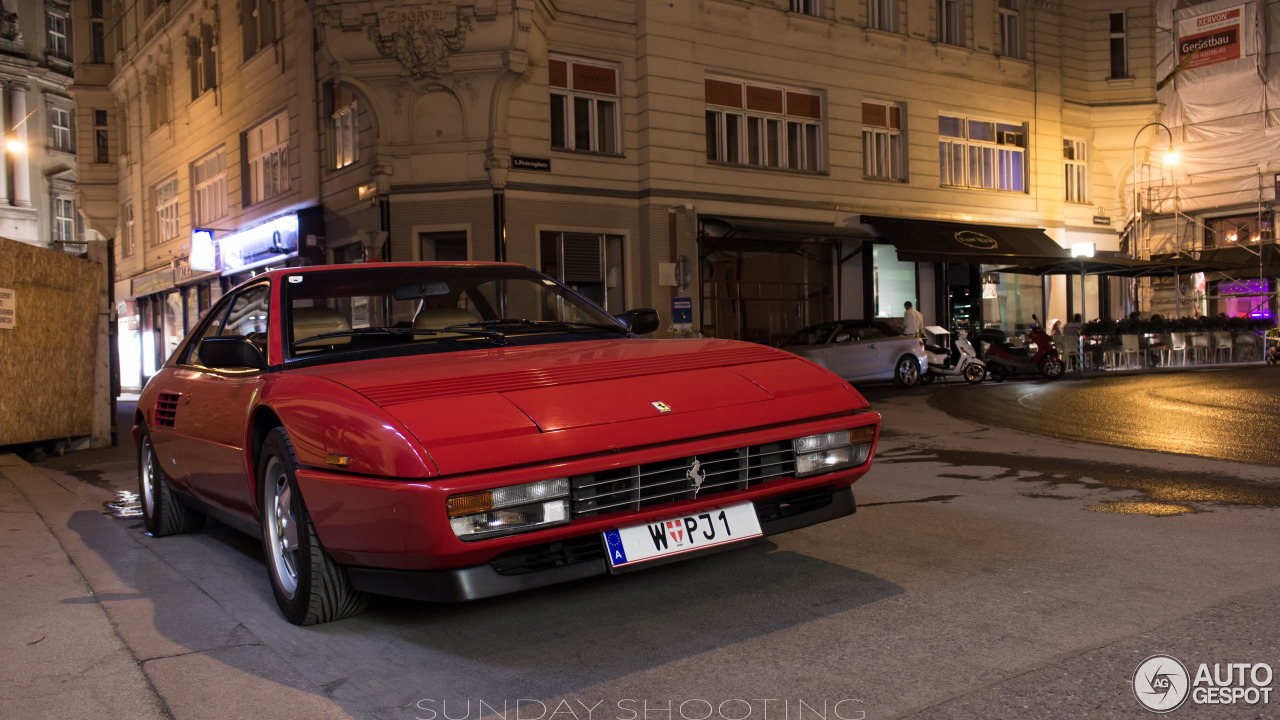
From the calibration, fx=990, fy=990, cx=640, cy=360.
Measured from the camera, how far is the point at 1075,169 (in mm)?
27469

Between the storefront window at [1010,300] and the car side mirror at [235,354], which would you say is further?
the storefront window at [1010,300]

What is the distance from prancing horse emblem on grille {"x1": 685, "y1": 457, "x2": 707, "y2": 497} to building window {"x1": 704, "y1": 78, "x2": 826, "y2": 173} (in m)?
18.1

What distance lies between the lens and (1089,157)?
90.9ft

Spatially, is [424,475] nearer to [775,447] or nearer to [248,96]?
[775,447]

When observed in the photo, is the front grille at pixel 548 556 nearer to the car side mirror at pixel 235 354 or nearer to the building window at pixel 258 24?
the car side mirror at pixel 235 354

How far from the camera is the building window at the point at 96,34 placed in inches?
1388

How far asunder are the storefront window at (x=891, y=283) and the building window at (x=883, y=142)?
1.81 metres

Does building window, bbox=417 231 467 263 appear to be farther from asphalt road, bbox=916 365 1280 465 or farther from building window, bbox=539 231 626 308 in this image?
asphalt road, bbox=916 365 1280 465

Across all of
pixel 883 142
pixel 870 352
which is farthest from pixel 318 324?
pixel 883 142

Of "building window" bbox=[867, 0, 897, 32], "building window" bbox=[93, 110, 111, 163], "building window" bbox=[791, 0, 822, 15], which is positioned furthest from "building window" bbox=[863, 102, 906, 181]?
"building window" bbox=[93, 110, 111, 163]

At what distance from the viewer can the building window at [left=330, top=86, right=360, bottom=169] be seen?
19078mm

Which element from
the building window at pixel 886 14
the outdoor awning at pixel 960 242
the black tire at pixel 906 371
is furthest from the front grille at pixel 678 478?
the building window at pixel 886 14

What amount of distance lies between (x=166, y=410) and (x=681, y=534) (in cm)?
337

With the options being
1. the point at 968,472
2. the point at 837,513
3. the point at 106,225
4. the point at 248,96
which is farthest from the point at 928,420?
the point at 106,225
